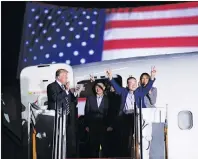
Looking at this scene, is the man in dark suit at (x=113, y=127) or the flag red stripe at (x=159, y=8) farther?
the flag red stripe at (x=159, y=8)

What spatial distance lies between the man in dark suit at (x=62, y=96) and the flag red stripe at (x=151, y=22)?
700mm

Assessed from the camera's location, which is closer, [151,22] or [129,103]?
[129,103]

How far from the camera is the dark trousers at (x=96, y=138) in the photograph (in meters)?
4.56

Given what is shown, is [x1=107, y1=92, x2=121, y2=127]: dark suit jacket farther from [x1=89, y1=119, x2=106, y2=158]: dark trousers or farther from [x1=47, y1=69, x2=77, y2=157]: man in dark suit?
[x1=47, y1=69, x2=77, y2=157]: man in dark suit

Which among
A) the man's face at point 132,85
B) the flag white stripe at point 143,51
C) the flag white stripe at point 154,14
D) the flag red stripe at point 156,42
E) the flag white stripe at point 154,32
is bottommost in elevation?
the man's face at point 132,85

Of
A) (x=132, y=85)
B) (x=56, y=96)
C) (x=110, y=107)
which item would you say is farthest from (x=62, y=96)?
(x=132, y=85)

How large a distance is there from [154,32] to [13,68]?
152 cm

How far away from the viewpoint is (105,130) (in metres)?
4.57

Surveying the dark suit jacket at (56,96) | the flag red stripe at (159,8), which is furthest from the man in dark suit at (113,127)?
the flag red stripe at (159,8)

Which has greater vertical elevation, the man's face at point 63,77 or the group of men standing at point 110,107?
the man's face at point 63,77

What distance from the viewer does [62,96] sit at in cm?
472

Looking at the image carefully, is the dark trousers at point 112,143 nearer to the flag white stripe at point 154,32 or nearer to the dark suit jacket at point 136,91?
the dark suit jacket at point 136,91

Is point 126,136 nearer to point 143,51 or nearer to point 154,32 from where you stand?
point 143,51

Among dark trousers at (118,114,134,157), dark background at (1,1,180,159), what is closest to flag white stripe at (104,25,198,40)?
dark background at (1,1,180,159)
